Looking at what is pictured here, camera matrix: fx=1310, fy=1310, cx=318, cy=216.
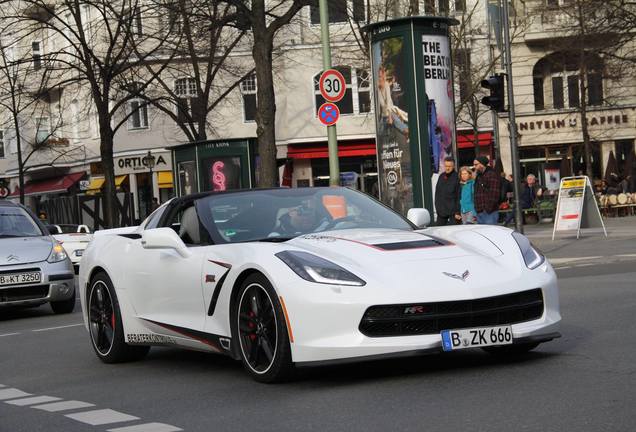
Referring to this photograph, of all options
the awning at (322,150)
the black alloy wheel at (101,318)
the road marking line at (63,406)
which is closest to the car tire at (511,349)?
the road marking line at (63,406)

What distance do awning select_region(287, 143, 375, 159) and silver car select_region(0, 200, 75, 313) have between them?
110 ft

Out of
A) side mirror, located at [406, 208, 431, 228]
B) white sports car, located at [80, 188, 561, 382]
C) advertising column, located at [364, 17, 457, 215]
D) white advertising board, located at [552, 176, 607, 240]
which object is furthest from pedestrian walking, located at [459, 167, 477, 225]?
side mirror, located at [406, 208, 431, 228]

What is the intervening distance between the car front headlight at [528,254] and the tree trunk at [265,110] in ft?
57.6

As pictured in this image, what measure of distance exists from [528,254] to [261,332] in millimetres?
1829

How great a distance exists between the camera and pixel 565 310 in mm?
12086

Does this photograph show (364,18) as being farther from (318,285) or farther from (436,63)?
(318,285)

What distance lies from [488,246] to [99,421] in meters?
2.80

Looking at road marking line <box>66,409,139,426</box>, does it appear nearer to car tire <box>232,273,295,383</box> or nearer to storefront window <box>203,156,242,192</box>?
car tire <box>232,273,295,383</box>

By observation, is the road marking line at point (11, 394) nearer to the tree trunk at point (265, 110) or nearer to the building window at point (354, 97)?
the tree trunk at point (265, 110)

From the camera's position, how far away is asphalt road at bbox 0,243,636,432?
21.6 feet

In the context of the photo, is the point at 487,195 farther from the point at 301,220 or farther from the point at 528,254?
the point at 528,254

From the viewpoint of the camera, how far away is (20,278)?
1675cm

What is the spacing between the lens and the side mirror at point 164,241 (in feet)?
30.3

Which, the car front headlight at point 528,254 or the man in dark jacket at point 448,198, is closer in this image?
the car front headlight at point 528,254
